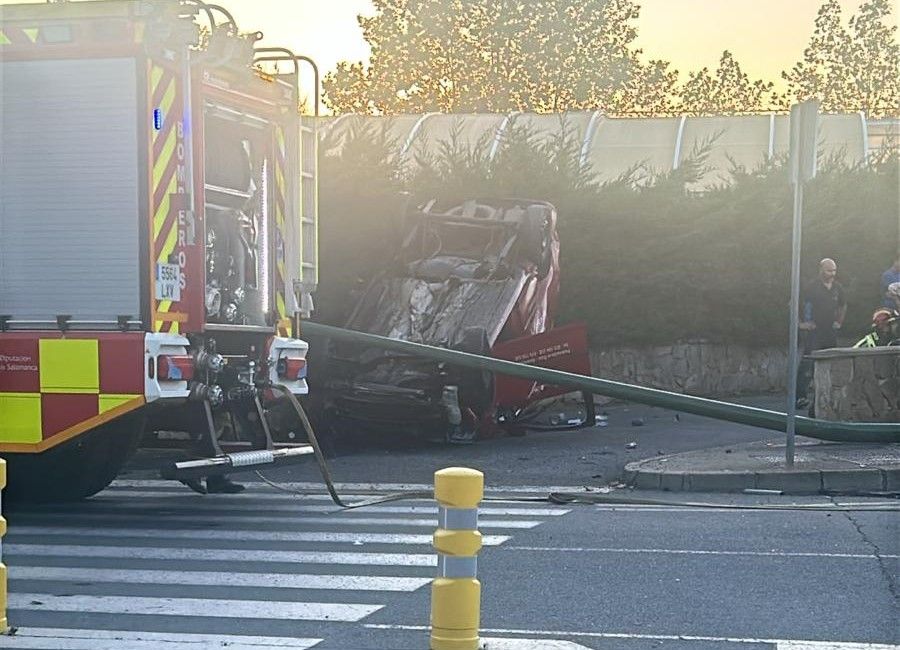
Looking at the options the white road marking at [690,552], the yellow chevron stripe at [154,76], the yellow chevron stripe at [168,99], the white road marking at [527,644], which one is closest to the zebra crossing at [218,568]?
the white road marking at [690,552]

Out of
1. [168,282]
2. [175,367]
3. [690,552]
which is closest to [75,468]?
[175,367]

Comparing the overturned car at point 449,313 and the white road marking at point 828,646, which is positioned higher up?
the overturned car at point 449,313

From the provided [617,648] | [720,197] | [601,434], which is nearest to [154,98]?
[617,648]

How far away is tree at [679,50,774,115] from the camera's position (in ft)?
212

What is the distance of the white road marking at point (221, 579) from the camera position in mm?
7305

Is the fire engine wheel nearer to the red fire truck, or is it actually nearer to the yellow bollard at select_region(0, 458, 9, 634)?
the red fire truck

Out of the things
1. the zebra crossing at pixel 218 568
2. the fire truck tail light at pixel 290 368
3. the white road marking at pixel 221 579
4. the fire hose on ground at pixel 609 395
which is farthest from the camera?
the fire truck tail light at pixel 290 368

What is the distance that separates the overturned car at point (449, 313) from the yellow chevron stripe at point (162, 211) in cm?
480

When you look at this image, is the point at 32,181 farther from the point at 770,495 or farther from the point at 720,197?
the point at 720,197

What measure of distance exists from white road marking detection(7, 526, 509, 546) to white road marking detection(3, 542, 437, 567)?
17.0 inches

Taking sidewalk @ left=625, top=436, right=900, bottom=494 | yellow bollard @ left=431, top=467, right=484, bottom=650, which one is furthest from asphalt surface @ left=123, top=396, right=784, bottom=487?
yellow bollard @ left=431, top=467, right=484, bottom=650

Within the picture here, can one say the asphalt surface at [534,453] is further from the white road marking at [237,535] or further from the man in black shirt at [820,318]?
the white road marking at [237,535]

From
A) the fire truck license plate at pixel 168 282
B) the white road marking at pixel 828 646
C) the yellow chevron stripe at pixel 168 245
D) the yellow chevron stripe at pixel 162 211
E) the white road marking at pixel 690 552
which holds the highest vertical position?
the yellow chevron stripe at pixel 162 211

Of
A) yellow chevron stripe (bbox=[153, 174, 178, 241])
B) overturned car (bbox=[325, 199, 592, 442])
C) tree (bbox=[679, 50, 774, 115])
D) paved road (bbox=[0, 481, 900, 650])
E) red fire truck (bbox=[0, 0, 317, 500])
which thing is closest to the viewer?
paved road (bbox=[0, 481, 900, 650])
